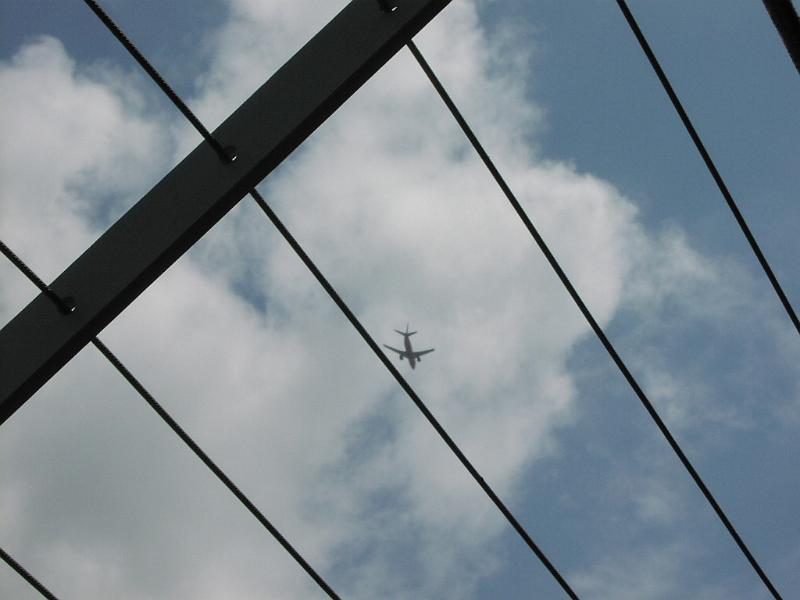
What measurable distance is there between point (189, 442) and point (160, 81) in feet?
6.82

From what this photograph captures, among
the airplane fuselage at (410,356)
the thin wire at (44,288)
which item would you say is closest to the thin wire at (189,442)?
the thin wire at (44,288)

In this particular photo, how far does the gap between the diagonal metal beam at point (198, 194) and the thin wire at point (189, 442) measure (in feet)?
0.57

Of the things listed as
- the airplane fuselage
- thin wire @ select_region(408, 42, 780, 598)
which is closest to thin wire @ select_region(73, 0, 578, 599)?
thin wire @ select_region(408, 42, 780, 598)

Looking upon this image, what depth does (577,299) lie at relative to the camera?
506cm

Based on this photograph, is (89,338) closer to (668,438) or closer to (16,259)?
(16,259)

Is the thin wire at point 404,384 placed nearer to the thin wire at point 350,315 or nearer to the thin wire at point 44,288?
the thin wire at point 350,315

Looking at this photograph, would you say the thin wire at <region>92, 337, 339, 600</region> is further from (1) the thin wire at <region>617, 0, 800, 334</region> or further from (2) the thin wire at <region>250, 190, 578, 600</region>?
(1) the thin wire at <region>617, 0, 800, 334</region>

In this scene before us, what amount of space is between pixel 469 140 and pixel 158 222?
72.0 inches

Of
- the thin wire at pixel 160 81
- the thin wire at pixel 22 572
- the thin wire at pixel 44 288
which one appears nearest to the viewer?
the thin wire at pixel 160 81

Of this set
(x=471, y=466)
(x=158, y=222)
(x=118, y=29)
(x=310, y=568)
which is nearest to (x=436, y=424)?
(x=471, y=466)

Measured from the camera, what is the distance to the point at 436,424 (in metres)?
5.03

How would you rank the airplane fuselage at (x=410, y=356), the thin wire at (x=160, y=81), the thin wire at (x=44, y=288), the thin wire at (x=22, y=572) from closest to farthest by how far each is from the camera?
the thin wire at (x=160, y=81), the thin wire at (x=44, y=288), the thin wire at (x=22, y=572), the airplane fuselage at (x=410, y=356)

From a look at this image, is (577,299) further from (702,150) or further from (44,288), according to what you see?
(44,288)

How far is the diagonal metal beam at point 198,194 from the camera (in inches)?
170
